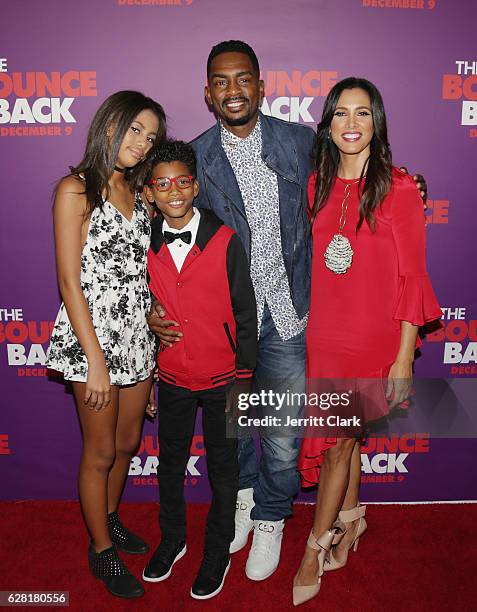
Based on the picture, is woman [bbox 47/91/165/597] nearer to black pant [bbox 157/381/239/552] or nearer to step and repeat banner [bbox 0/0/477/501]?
black pant [bbox 157/381/239/552]

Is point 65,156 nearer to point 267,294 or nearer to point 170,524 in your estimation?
point 267,294

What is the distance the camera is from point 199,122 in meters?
2.72

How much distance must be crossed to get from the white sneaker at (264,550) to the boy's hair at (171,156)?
159cm

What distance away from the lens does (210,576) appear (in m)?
2.38

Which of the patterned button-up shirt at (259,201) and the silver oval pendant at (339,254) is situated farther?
the patterned button-up shirt at (259,201)

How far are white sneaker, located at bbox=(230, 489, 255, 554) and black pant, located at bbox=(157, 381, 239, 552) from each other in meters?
0.26

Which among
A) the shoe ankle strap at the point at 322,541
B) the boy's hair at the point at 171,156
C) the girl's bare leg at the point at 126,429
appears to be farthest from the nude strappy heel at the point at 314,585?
the boy's hair at the point at 171,156

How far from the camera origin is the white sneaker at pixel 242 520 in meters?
2.69

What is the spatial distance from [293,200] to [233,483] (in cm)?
118

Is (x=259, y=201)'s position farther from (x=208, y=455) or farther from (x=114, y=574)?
(x=114, y=574)

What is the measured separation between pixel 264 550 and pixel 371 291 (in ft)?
4.20

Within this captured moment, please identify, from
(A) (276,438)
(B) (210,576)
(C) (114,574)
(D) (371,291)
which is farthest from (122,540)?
(D) (371,291)

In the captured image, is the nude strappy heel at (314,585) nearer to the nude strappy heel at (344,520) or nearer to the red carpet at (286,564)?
the red carpet at (286,564)

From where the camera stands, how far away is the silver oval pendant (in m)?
2.09
